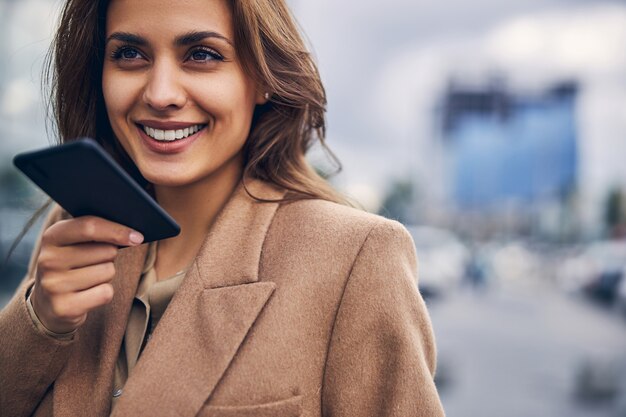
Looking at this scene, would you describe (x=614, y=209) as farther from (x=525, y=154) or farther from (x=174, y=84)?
(x=174, y=84)

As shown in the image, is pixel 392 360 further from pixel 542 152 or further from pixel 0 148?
pixel 542 152

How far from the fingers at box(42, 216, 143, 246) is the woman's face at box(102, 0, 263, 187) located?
0.31 m

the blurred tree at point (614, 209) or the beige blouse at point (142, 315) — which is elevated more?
the beige blouse at point (142, 315)

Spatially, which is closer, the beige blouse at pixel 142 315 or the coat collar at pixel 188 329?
the coat collar at pixel 188 329

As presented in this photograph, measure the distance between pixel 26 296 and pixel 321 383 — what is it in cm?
78

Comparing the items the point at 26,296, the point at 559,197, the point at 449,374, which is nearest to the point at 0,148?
the point at 449,374

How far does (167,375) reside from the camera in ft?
4.75

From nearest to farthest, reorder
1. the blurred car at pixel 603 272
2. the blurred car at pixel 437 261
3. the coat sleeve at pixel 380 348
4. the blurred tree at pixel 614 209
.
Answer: the coat sleeve at pixel 380 348
the blurred car at pixel 437 261
the blurred car at pixel 603 272
the blurred tree at pixel 614 209

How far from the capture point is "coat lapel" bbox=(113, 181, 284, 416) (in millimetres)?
1417

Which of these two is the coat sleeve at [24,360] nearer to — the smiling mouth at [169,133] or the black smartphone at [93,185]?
the black smartphone at [93,185]

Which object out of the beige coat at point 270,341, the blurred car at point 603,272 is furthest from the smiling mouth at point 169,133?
the blurred car at point 603,272

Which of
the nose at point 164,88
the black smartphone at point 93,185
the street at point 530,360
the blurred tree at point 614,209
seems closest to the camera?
the black smartphone at point 93,185

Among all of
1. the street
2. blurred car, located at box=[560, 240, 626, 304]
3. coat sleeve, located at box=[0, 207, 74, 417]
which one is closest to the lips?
coat sleeve, located at box=[0, 207, 74, 417]

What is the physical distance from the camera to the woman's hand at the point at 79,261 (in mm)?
1317
